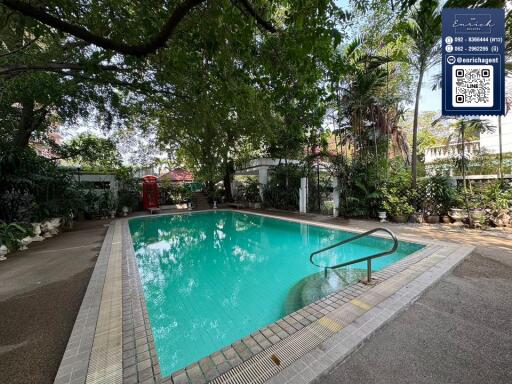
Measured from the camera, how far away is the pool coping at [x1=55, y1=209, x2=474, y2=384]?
188 centimetres

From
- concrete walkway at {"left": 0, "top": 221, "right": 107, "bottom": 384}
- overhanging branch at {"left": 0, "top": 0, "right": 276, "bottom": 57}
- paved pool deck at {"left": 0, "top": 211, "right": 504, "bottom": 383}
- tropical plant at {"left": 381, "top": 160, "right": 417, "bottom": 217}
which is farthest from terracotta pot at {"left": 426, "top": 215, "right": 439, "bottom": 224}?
concrete walkway at {"left": 0, "top": 221, "right": 107, "bottom": 384}

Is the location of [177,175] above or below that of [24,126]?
below

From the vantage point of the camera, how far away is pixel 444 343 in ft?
7.14

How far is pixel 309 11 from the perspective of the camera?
9.20ft

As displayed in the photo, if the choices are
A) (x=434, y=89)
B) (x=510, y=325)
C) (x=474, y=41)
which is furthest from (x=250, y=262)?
(x=434, y=89)

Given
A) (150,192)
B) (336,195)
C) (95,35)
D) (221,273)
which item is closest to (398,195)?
(336,195)

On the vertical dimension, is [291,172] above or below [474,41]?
below

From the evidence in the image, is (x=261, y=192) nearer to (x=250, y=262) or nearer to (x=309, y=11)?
(x=250, y=262)

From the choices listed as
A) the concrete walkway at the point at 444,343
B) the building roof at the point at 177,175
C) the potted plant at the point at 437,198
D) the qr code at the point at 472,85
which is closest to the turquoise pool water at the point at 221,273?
the concrete walkway at the point at 444,343

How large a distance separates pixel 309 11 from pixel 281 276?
4655mm

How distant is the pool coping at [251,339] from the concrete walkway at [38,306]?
156 millimetres

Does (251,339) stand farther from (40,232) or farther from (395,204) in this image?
(40,232)

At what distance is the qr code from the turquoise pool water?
3.40 m

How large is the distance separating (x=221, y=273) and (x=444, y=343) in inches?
161
